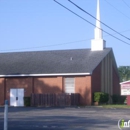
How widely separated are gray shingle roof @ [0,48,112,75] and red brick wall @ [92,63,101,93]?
956 millimetres

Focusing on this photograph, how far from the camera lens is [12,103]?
47.6 metres

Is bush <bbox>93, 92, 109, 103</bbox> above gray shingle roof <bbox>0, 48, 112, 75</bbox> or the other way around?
the other way around

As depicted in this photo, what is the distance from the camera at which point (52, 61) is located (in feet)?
160

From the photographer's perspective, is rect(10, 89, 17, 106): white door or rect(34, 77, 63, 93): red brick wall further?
rect(10, 89, 17, 106): white door

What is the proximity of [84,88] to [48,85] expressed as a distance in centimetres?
428

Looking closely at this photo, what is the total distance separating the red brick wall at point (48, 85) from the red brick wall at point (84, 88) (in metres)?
2.06

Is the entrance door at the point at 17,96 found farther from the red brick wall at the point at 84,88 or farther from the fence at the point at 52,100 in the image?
the red brick wall at the point at 84,88

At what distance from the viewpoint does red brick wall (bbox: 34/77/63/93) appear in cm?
4588

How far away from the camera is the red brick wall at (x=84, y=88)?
4494cm

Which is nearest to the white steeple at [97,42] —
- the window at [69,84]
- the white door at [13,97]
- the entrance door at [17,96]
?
the window at [69,84]

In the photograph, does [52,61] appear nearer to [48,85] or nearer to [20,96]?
[48,85]

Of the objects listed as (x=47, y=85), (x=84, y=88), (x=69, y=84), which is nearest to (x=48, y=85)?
(x=47, y=85)

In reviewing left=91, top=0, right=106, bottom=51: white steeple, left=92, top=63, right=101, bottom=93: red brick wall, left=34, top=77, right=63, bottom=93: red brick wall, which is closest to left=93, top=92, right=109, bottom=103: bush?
left=92, top=63, right=101, bottom=93: red brick wall

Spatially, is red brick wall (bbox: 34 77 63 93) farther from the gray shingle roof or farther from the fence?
the fence
